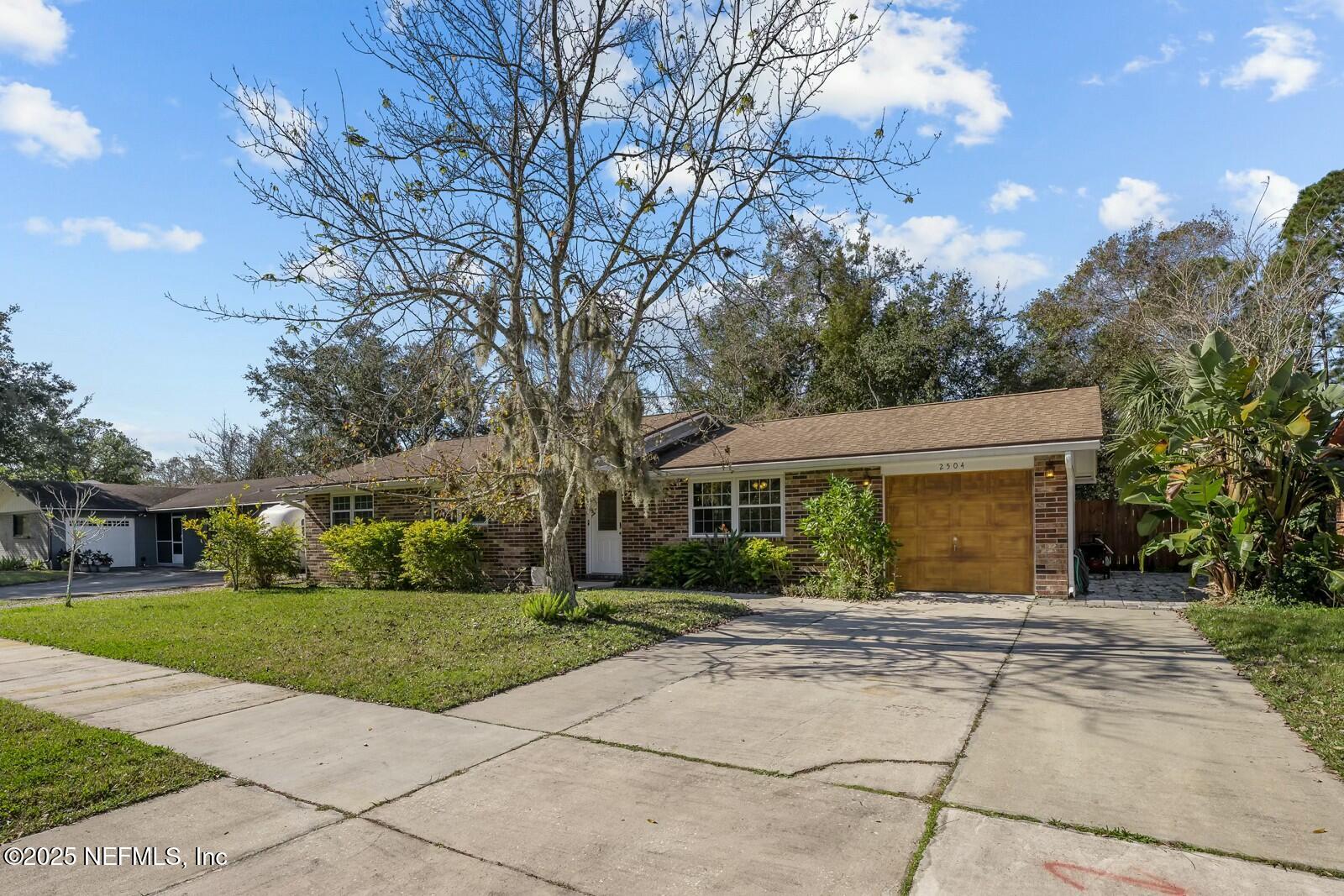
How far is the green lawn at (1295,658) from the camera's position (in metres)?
5.16

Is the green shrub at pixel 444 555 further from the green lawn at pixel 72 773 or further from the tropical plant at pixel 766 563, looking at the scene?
the green lawn at pixel 72 773

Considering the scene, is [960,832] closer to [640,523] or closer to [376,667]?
[376,667]

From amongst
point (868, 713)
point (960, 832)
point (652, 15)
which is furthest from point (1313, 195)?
point (960, 832)

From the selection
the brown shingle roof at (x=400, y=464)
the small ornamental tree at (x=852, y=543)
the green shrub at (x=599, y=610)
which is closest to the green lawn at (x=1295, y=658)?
the small ornamental tree at (x=852, y=543)

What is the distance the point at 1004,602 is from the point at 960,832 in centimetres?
892

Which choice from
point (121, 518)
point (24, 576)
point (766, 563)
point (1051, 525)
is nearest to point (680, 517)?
point (766, 563)

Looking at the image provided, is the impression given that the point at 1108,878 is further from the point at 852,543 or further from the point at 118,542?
the point at 118,542

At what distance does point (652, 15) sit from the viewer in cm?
895

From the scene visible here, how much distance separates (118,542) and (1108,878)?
35766mm

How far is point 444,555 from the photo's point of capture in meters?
15.4

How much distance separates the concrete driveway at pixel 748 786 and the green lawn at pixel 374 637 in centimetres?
44

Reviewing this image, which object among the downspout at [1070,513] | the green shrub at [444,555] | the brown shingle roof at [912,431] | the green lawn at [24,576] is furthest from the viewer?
the green lawn at [24,576]

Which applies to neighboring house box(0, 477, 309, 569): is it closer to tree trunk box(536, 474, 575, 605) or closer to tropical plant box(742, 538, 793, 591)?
tropical plant box(742, 538, 793, 591)

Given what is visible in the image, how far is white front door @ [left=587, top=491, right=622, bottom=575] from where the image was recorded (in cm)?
1655
